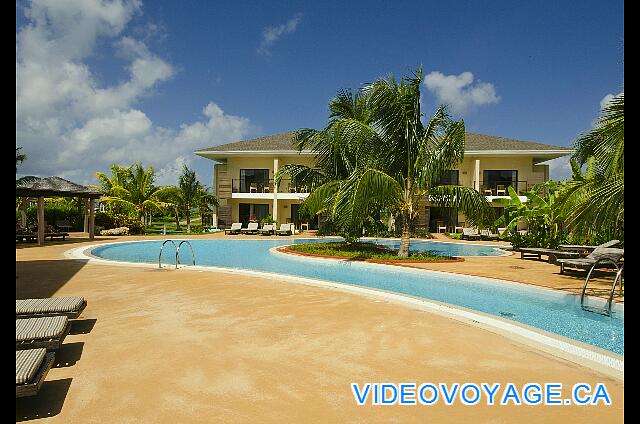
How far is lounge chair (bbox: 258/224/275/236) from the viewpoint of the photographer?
26.5 meters

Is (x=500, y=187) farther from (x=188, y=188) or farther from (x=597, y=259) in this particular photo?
(x=188, y=188)

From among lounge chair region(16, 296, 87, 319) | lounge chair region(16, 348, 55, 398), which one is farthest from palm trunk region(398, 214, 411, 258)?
lounge chair region(16, 348, 55, 398)

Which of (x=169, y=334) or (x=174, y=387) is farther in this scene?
(x=169, y=334)

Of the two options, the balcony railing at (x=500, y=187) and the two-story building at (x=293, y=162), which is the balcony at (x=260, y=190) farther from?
the balcony railing at (x=500, y=187)

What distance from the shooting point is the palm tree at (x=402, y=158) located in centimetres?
1228

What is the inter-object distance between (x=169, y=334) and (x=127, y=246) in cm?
1701

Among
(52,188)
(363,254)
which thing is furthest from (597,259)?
(52,188)

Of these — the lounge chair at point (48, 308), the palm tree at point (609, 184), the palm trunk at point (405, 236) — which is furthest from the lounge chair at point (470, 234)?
the lounge chair at point (48, 308)

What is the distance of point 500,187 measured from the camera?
96.1 feet

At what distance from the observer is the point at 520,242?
56.5ft

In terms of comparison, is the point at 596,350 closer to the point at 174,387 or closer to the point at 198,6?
the point at 174,387

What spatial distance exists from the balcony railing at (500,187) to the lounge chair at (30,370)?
97.6 feet
